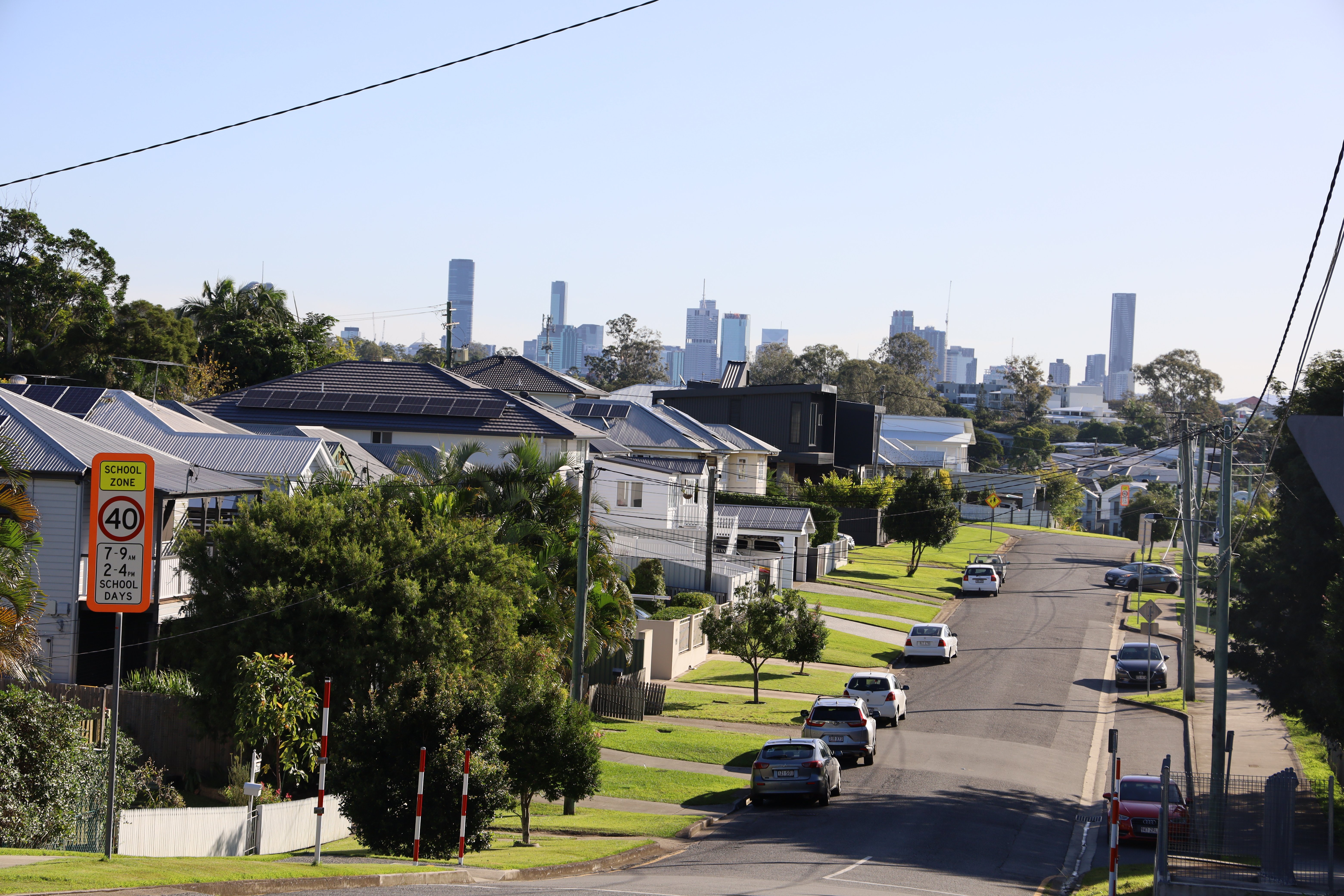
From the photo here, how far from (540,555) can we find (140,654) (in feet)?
Result: 27.9

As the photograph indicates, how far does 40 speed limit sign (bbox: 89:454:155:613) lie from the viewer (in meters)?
10.9

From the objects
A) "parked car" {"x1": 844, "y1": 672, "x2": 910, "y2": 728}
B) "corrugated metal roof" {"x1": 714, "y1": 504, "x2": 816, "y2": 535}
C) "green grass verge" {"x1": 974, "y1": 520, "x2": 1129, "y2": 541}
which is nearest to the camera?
"parked car" {"x1": 844, "y1": 672, "x2": 910, "y2": 728}

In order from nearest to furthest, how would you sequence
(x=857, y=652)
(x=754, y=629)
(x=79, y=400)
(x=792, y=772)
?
(x=792, y=772) < (x=79, y=400) < (x=754, y=629) < (x=857, y=652)

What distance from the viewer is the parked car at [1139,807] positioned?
21219 millimetres

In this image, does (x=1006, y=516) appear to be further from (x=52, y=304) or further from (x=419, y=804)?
(x=419, y=804)

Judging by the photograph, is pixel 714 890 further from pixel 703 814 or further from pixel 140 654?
pixel 140 654

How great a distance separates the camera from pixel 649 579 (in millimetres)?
44750

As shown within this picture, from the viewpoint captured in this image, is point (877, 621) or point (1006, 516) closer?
point (877, 621)

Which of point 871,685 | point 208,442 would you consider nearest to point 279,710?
point 208,442

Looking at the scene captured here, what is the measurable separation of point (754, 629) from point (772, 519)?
24.9 metres

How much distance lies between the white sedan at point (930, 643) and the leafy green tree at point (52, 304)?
3534 cm

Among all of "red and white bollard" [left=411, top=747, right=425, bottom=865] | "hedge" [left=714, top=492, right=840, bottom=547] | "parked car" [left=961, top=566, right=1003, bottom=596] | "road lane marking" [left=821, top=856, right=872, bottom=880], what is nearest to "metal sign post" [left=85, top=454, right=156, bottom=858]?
"red and white bollard" [left=411, top=747, right=425, bottom=865]

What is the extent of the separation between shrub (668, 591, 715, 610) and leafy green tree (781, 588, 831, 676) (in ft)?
16.3

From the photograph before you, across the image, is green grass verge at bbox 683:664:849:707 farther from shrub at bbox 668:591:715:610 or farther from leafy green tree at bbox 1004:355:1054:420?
leafy green tree at bbox 1004:355:1054:420
